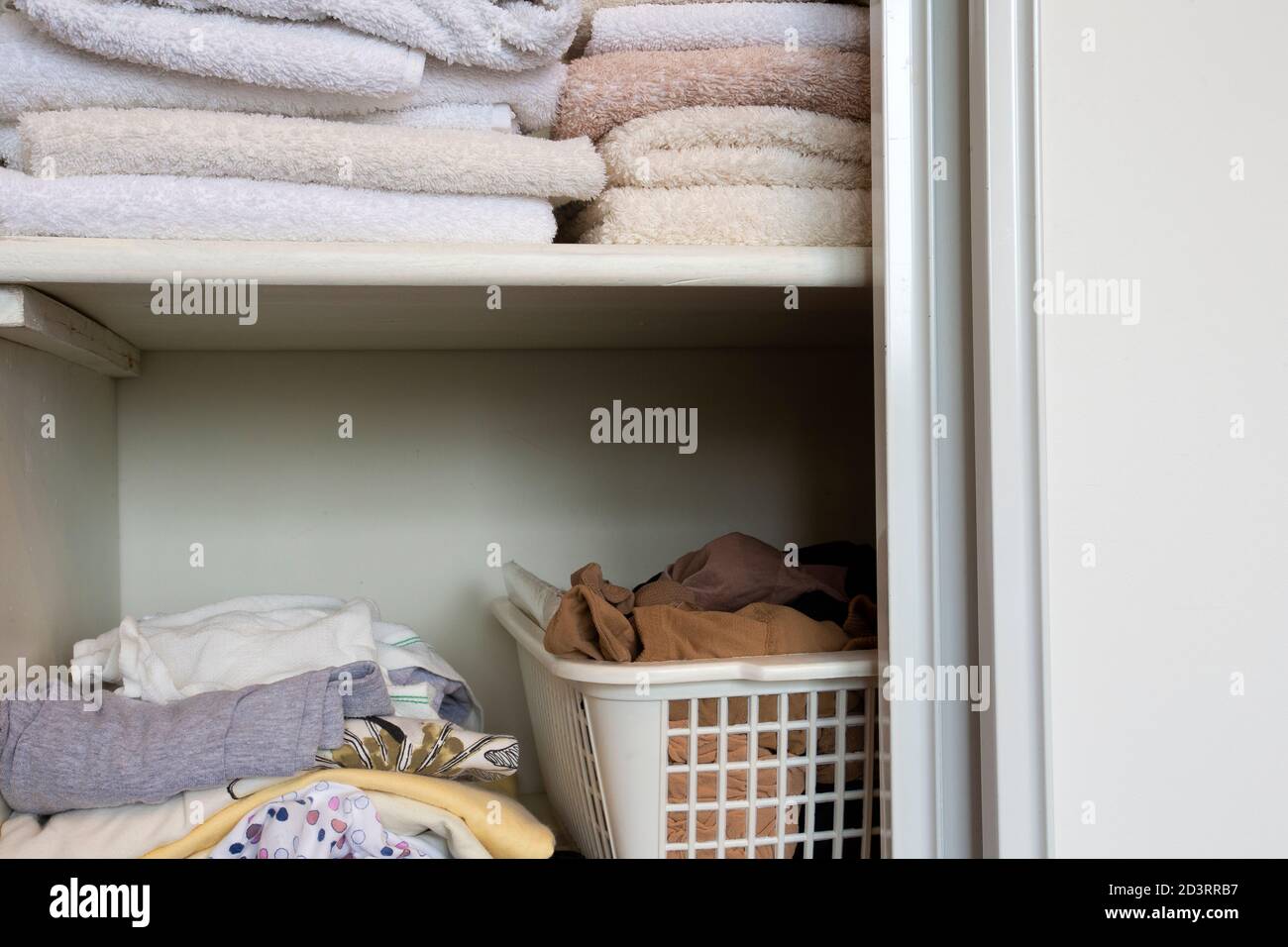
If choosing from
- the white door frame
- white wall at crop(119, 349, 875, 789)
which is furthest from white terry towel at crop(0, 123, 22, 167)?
the white door frame

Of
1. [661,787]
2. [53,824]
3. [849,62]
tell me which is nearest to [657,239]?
[849,62]

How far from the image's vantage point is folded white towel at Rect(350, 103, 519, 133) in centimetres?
72

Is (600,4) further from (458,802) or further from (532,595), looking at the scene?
(458,802)

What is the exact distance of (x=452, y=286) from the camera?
65 centimetres

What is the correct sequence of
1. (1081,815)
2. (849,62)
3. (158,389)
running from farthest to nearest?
1. (158,389)
2. (849,62)
3. (1081,815)

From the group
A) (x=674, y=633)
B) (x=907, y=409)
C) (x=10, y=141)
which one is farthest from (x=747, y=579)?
(x=10, y=141)

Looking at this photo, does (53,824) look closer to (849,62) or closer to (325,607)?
(325,607)

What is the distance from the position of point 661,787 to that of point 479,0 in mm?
512

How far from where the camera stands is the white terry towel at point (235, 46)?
0.63 metres

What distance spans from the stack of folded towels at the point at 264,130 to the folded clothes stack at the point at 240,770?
285 millimetres

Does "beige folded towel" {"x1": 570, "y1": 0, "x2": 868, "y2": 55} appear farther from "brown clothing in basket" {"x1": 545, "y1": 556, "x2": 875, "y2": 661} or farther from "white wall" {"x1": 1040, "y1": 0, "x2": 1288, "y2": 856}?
"brown clothing in basket" {"x1": 545, "y1": 556, "x2": 875, "y2": 661}

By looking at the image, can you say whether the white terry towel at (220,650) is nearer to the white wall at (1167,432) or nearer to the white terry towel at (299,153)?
the white terry towel at (299,153)

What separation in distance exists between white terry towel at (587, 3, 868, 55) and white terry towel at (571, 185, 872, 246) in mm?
116

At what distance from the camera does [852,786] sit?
71 centimetres
